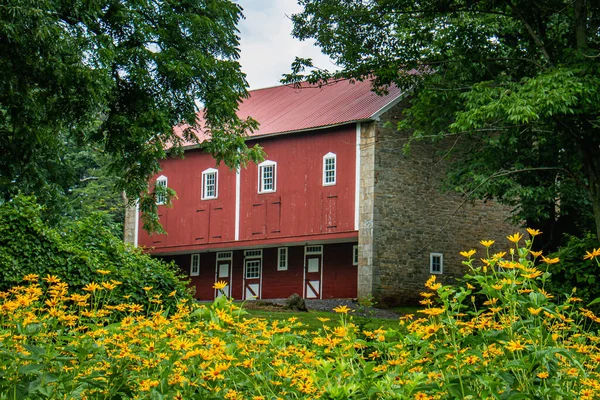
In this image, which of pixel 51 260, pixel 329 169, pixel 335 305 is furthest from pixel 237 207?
pixel 51 260

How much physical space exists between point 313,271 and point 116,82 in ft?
47.6

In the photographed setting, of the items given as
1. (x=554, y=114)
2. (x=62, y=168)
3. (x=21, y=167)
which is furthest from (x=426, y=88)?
(x=62, y=168)

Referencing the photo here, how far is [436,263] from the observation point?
30.2 m

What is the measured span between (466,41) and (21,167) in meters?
10.7

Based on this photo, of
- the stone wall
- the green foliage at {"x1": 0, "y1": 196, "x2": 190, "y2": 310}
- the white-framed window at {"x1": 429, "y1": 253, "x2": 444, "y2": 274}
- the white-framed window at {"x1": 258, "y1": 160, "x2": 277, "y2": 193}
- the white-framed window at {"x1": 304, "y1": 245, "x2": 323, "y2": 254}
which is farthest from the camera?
the white-framed window at {"x1": 304, "y1": 245, "x2": 323, "y2": 254}

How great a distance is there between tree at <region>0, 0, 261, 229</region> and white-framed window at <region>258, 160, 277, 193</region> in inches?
376

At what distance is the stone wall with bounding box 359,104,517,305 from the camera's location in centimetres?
2847

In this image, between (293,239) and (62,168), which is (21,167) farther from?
(293,239)

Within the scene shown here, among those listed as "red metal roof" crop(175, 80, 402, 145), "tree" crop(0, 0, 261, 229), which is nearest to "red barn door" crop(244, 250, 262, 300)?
"red metal roof" crop(175, 80, 402, 145)

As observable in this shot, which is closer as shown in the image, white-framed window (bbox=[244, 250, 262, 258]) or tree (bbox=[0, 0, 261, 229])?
tree (bbox=[0, 0, 261, 229])

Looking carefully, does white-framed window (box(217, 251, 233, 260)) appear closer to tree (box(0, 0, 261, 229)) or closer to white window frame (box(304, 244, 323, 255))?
white window frame (box(304, 244, 323, 255))

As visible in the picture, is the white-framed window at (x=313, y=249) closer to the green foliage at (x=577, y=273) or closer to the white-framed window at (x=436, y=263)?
the white-framed window at (x=436, y=263)

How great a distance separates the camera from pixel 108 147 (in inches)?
752

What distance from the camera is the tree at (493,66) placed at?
50.9 ft
